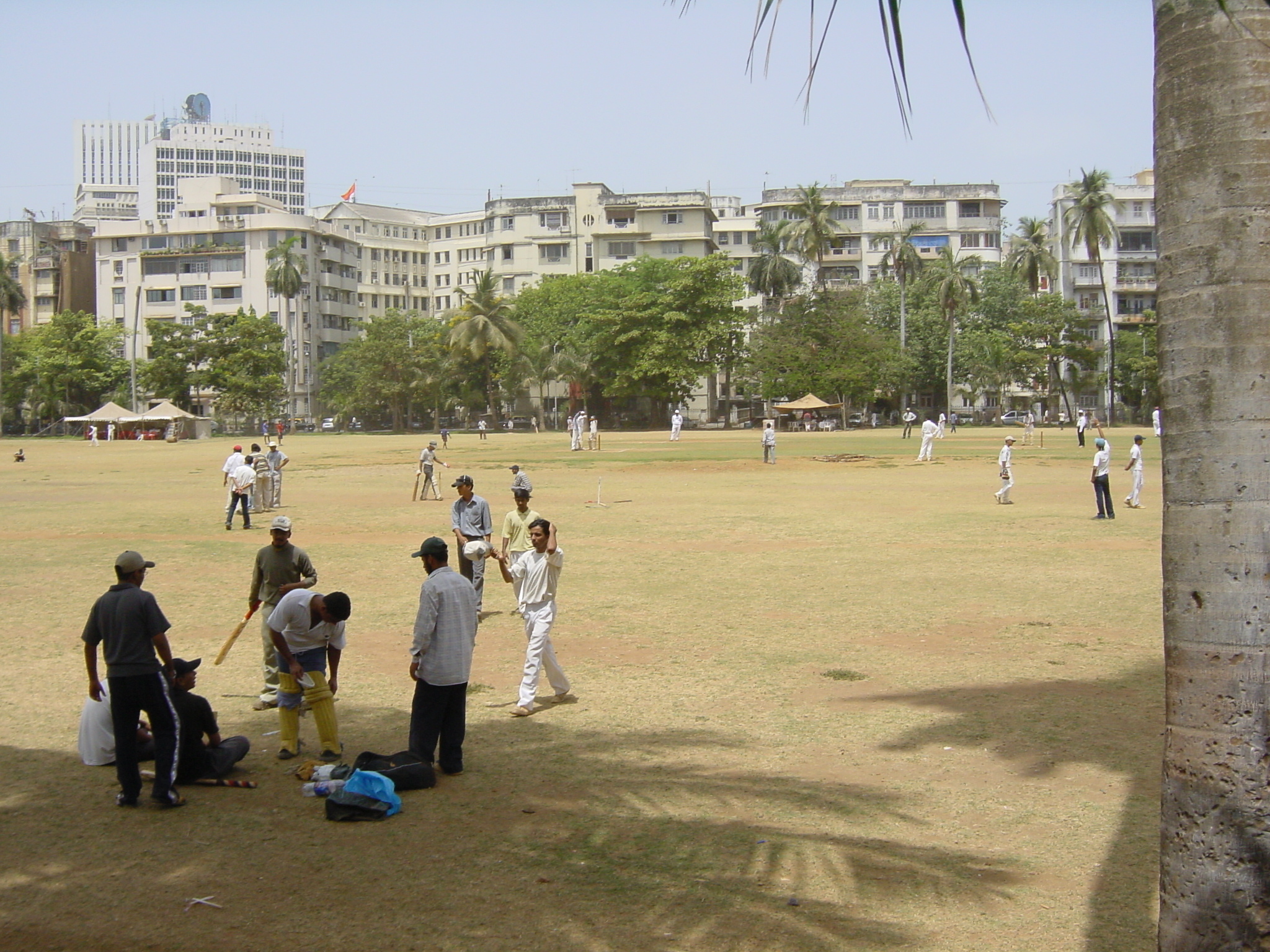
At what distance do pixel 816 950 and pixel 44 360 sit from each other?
93.8m

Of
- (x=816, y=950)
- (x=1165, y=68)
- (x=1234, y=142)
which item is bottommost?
(x=816, y=950)

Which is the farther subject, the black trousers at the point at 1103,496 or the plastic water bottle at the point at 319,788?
the black trousers at the point at 1103,496

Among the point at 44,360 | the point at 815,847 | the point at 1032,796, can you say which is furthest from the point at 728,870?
the point at 44,360

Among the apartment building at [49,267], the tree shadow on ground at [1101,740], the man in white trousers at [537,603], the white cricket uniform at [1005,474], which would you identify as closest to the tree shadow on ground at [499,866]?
the tree shadow on ground at [1101,740]

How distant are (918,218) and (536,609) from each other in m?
97.1

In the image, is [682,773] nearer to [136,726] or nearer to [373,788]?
[373,788]

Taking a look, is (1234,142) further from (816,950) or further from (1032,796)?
(1032,796)

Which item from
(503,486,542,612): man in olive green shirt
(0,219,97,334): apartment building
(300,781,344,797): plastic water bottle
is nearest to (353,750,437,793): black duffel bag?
(300,781,344,797): plastic water bottle

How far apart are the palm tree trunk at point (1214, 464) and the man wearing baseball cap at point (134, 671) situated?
548cm

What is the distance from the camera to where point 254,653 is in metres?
11.7

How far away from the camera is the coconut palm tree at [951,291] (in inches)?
3150

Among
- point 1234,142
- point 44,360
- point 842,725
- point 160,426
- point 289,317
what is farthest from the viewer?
point 289,317

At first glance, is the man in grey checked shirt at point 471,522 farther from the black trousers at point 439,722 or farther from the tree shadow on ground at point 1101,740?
the tree shadow on ground at point 1101,740

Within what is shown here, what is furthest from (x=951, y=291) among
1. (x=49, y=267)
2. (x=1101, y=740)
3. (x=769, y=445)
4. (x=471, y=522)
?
(x=49, y=267)
